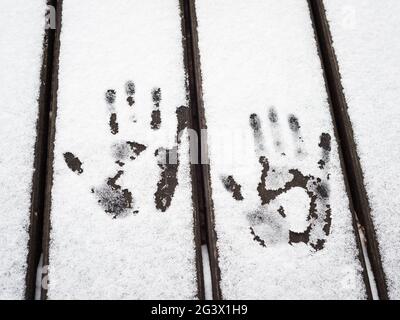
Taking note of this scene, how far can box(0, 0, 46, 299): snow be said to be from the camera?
762 mm

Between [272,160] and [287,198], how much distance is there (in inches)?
4.4

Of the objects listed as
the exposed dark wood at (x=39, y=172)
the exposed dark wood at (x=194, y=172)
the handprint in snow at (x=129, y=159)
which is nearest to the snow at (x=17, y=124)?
the exposed dark wood at (x=39, y=172)

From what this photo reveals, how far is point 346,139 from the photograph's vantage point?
2.82ft

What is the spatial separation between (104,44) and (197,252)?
0.67m

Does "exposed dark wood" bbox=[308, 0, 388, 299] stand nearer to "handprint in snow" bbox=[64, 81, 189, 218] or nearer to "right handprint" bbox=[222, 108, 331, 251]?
"right handprint" bbox=[222, 108, 331, 251]

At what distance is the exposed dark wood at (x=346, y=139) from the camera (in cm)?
77

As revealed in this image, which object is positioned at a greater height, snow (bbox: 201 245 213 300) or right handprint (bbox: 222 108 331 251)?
right handprint (bbox: 222 108 331 251)

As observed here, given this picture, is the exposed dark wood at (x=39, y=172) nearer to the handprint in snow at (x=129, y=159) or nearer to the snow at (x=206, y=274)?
the handprint in snow at (x=129, y=159)

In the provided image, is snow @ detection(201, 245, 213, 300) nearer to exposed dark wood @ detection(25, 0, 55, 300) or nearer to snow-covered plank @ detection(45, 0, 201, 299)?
snow-covered plank @ detection(45, 0, 201, 299)

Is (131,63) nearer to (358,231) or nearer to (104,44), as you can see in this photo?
(104,44)

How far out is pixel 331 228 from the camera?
791 millimetres

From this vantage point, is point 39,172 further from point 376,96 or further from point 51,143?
point 376,96

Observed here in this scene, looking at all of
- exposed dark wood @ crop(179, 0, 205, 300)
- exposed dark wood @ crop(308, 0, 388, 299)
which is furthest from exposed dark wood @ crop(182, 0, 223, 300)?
exposed dark wood @ crop(308, 0, 388, 299)

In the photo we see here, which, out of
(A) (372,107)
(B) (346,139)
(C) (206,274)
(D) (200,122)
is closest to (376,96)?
(A) (372,107)
